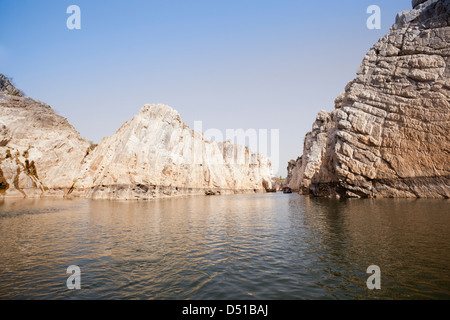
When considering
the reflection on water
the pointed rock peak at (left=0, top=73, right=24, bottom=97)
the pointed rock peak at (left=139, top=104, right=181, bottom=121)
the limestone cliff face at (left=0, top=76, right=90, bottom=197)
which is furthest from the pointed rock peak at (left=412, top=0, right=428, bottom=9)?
the pointed rock peak at (left=0, top=73, right=24, bottom=97)

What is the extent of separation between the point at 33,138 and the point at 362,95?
89.8 metres

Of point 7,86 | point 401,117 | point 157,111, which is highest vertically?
point 7,86

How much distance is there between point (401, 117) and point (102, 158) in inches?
2923

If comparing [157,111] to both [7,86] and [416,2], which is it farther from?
[7,86]

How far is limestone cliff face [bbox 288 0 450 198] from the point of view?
1730 inches

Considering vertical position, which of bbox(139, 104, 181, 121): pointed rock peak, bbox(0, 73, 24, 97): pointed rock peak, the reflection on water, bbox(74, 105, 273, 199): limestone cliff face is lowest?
the reflection on water

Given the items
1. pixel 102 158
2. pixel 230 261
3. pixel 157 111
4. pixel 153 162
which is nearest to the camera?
pixel 230 261

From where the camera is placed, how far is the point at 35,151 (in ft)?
237

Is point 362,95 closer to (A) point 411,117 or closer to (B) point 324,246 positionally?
(A) point 411,117

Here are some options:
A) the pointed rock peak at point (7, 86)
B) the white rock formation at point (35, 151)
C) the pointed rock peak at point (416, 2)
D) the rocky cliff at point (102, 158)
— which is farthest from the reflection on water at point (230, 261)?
the pointed rock peak at point (7, 86)

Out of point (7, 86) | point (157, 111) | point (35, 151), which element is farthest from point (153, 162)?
point (7, 86)

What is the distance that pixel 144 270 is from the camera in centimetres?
1077

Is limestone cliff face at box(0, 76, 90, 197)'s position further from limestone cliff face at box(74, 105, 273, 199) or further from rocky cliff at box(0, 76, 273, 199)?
limestone cliff face at box(74, 105, 273, 199)

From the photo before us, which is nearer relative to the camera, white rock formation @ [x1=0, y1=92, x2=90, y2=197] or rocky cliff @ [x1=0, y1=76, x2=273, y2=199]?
rocky cliff @ [x1=0, y1=76, x2=273, y2=199]
